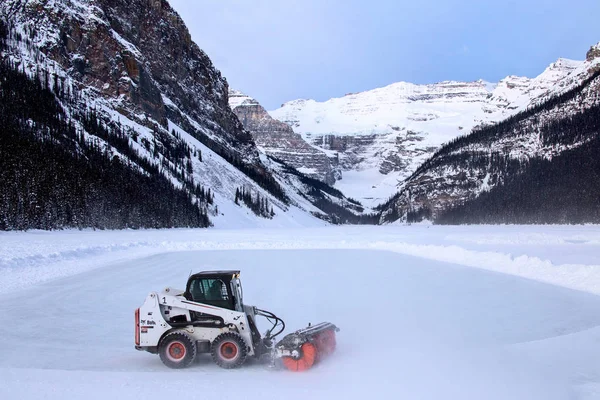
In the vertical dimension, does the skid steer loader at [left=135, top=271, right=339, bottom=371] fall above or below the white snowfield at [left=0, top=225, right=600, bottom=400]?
above

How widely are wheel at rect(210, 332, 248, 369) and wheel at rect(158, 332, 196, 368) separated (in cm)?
42

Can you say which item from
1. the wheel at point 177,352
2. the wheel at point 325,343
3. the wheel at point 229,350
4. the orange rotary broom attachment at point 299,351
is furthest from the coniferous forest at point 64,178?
Result: the orange rotary broom attachment at point 299,351

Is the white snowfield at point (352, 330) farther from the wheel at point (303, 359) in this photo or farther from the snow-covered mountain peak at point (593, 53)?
the snow-covered mountain peak at point (593, 53)

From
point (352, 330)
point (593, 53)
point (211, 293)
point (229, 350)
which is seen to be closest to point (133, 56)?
point (352, 330)

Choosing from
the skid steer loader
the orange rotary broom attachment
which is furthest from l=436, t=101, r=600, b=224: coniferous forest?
the skid steer loader

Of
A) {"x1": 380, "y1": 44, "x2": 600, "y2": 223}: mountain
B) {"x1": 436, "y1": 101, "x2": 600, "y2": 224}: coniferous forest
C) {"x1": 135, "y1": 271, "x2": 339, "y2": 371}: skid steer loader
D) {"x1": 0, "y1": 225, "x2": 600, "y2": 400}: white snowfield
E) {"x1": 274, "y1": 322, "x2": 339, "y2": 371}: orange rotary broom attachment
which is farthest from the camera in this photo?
{"x1": 380, "y1": 44, "x2": 600, "y2": 223}: mountain

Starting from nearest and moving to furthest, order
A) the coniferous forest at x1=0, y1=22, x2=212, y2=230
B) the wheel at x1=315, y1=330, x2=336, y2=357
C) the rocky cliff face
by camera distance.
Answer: the wheel at x1=315, y1=330, x2=336, y2=357
the coniferous forest at x1=0, y1=22, x2=212, y2=230
the rocky cliff face

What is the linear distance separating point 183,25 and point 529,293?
17049 centimetres

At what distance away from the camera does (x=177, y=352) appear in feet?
30.1

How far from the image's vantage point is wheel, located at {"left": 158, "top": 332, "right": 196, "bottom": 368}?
9078 mm

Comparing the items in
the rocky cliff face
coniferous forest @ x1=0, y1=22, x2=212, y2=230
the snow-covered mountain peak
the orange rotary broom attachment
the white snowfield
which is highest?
Result: the snow-covered mountain peak

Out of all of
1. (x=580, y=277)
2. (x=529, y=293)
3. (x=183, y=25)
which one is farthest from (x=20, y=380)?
(x=183, y=25)

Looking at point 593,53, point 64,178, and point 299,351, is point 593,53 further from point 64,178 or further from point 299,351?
point 299,351

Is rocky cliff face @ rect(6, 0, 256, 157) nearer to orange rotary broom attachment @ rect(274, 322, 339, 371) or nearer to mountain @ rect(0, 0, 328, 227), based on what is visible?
mountain @ rect(0, 0, 328, 227)
